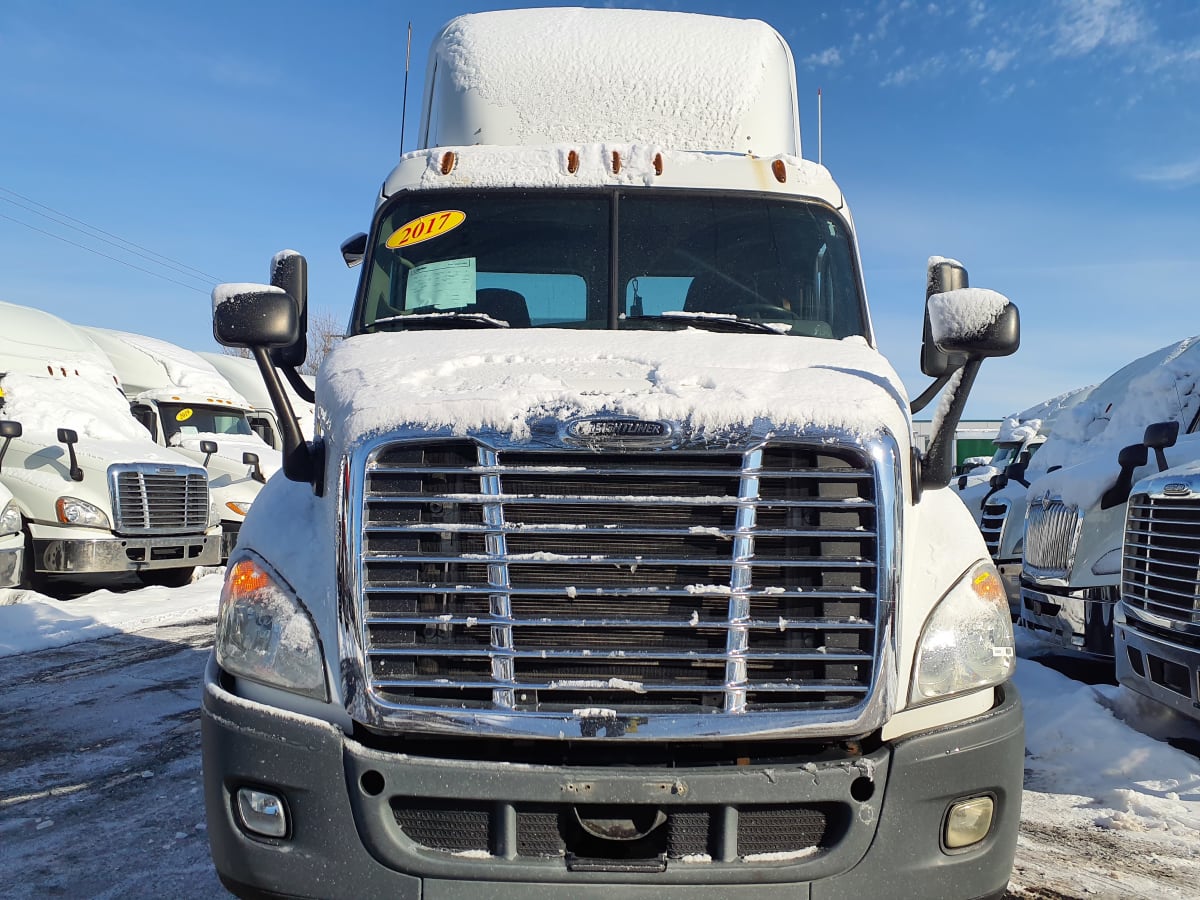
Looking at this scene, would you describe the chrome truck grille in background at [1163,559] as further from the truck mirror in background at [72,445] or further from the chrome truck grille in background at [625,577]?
the truck mirror in background at [72,445]

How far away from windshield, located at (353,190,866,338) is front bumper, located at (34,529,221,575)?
7823 mm

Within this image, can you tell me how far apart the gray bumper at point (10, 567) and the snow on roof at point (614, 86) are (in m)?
6.84

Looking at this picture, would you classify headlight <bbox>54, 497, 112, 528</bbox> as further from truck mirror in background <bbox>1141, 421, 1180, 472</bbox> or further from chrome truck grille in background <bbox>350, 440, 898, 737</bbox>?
truck mirror in background <bbox>1141, 421, 1180, 472</bbox>

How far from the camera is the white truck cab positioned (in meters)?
13.2

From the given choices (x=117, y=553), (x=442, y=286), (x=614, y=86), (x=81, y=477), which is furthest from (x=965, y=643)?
(x=81, y=477)

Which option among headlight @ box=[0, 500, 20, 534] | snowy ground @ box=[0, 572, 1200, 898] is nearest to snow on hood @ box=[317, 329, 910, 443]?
snowy ground @ box=[0, 572, 1200, 898]

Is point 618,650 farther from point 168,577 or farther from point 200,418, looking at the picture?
point 200,418

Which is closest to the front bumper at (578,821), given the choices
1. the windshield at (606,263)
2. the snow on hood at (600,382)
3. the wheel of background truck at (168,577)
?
the snow on hood at (600,382)

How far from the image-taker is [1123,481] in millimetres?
6844

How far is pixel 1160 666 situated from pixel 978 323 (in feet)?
9.77

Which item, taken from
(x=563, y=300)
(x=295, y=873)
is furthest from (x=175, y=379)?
(x=295, y=873)

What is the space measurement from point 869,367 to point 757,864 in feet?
5.09

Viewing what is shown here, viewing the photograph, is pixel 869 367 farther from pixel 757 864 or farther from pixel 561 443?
pixel 757 864

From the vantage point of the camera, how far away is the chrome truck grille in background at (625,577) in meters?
2.63
